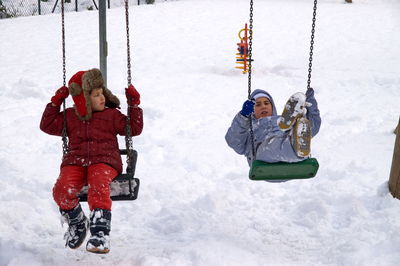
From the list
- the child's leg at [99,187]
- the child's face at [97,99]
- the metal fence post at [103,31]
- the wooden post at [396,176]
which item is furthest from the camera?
the metal fence post at [103,31]

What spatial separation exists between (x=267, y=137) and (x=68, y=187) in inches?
63.5

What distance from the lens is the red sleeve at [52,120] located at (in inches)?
168

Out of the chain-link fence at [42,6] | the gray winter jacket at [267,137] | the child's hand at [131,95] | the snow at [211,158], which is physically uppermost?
the child's hand at [131,95]

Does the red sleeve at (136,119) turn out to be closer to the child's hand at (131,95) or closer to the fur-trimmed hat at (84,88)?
the child's hand at (131,95)

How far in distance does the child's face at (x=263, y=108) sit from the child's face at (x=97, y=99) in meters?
1.38

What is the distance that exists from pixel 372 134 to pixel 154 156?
3.06 meters

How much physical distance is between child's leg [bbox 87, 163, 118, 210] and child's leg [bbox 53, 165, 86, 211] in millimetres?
93

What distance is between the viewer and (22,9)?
21172 mm

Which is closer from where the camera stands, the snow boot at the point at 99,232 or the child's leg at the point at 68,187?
the snow boot at the point at 99,232

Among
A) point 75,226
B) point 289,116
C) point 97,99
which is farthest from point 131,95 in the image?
point 289,116

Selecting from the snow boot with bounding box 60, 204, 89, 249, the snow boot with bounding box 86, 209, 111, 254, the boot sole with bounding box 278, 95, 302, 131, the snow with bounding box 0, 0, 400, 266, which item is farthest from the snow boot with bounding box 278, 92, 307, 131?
the snow boot with bounding box 60, 204, 89, 249

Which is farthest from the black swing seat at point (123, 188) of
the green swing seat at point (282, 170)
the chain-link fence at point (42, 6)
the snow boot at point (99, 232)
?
the chain-link fence at point (42, 6)

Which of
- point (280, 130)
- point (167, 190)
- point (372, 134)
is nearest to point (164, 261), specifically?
point (280, 130)

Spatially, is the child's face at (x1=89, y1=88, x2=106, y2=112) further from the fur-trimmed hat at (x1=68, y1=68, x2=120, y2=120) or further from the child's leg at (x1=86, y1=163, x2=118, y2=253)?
the child's leg at (x1=86, y1=163, x2=118, y2=253)
